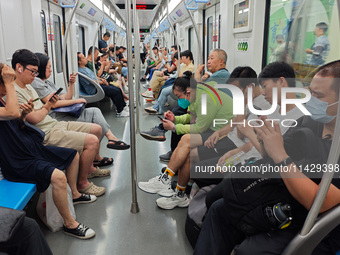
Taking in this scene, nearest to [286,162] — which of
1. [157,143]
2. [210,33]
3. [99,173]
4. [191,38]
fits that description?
[99,173]

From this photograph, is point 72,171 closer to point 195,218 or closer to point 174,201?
point 174,201

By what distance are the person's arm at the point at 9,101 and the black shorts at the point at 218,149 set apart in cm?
137

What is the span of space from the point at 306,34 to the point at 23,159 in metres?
2.49

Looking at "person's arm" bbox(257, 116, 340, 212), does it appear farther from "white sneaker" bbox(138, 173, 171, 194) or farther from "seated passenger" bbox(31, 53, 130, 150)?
"seated passenger" bbox(31, 53, 130, 150)

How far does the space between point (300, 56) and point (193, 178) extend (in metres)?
1.49

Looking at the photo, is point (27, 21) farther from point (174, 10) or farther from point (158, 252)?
point (174, 10)

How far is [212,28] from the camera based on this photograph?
21.2ft

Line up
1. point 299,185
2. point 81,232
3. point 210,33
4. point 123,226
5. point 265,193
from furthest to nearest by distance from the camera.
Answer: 1. point 210,33
2. point 123,226
3. point 81,232
4. point 265,193
5. point 299,185

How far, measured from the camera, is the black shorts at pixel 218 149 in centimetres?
254

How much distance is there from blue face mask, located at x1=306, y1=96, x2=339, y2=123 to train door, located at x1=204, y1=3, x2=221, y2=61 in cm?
463

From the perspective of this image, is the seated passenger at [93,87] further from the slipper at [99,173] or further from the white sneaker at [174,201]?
the white sneaker at [174,201]

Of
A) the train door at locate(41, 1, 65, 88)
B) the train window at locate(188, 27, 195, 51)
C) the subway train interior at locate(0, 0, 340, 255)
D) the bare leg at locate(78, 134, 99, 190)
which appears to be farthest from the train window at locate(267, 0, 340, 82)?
the train window at locate(188, 27, 195, 51)

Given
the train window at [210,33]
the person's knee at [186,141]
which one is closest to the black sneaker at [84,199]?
the person's knee at [186,141]

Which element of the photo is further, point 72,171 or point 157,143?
point 157,143
